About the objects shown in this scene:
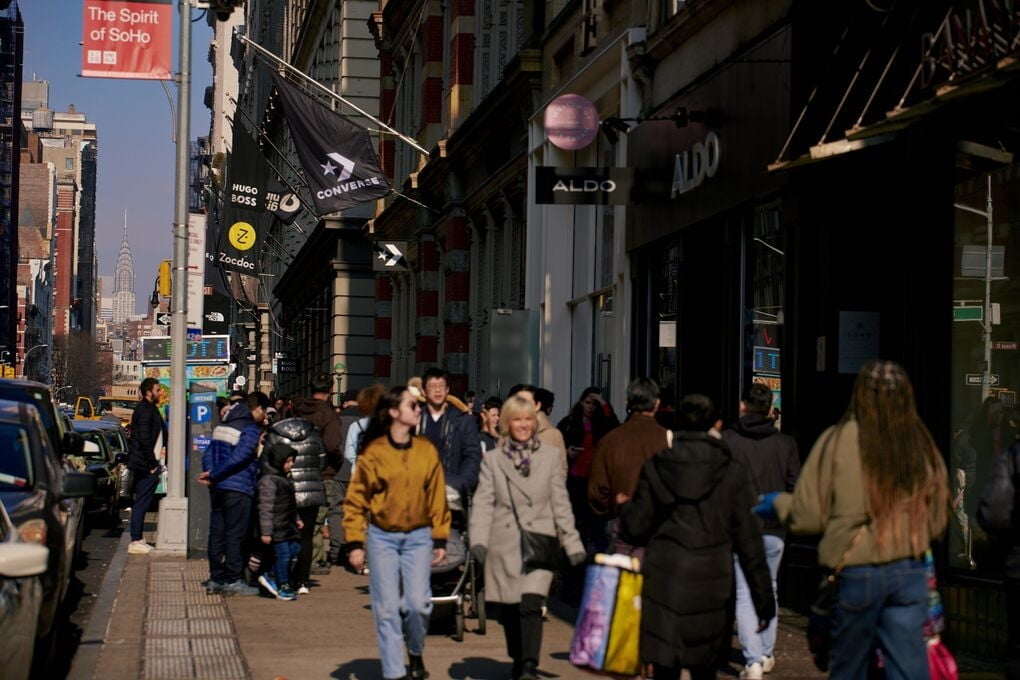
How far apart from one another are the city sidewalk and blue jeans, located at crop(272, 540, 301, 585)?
0.74 feet

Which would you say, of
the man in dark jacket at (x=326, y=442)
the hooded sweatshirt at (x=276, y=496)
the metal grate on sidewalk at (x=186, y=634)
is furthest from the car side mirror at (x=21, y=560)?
the man in dark jacket at (x=326, y=442)

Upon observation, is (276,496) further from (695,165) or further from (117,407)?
(117,407)

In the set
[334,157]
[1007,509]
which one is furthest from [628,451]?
[334,157]

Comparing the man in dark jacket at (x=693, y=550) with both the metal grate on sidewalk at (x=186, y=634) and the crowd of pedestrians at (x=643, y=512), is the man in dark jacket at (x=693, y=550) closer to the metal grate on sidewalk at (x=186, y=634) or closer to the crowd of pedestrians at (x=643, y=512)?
the crowd of pedestrians at (x=643, y=512)

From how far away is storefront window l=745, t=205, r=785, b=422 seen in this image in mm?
Result: 15688

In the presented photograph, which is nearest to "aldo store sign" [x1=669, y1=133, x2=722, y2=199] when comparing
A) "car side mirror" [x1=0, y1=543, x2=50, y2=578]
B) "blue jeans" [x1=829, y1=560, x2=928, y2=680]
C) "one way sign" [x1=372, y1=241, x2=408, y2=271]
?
"car side mirror" [x1=0, y1=543, x2=50, y2=578]

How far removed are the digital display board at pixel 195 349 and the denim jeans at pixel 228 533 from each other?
1229cm

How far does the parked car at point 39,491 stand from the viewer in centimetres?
1051

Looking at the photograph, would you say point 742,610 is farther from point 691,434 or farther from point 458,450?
point 458,450

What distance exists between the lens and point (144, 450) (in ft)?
69.6

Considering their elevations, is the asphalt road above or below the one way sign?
below

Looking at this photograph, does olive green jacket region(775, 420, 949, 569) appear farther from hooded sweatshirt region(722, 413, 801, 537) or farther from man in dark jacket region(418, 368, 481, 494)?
man in dark jacket region(418, 368, 481, 494)

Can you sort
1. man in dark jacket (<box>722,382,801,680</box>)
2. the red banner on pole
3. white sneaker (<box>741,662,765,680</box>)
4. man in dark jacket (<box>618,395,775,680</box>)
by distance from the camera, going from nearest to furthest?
man in dark jacket (<box>618,395,775,680</box>) < white sneaker (<box>741,662,765,680</box>) < man in dark jacket (<box>722,382,801,680</box>) < the red banner on pole

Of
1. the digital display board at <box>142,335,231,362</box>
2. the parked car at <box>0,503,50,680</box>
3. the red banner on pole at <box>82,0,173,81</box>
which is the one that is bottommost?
the parked car at <box>0,503,50,680</box>
